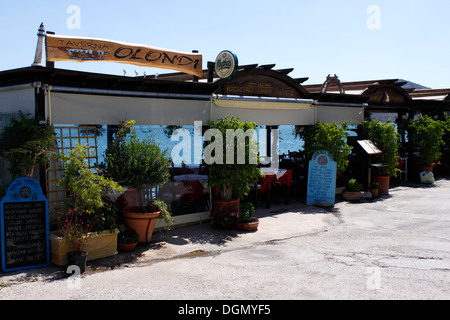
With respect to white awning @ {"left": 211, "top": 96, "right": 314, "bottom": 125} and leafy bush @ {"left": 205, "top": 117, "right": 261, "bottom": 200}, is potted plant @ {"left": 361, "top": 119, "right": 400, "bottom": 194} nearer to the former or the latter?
white awning @ {"left": 211, "top": 96, "right": 314, "bottom": 125}

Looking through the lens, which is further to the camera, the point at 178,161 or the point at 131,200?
the point at 178,161

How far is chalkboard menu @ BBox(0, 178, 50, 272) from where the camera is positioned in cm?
661

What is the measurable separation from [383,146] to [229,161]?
680 cm

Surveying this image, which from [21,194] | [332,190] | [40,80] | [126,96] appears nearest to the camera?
[21,194]

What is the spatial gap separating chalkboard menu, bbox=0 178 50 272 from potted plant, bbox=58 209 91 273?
0.37 metres

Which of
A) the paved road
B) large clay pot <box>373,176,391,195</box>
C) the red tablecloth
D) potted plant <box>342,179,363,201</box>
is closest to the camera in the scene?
the paved road

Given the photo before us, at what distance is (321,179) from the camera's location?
1210cm

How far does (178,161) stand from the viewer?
10398mm

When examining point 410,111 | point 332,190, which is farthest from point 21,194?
point 410,111

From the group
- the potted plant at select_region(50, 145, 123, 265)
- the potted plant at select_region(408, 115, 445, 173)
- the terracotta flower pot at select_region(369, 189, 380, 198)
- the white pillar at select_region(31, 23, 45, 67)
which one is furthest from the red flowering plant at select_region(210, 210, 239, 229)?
the potted plant at select_region(408, 115, 445, 173)

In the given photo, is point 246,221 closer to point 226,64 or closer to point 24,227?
point 226,64

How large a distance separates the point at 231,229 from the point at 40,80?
482 cm

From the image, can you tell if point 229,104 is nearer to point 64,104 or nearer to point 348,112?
point 64,104
